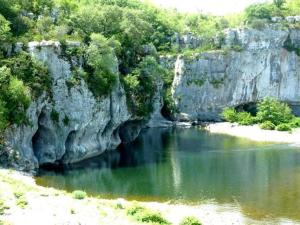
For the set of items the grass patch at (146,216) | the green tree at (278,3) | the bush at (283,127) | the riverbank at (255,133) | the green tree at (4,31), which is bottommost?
the riverbank at (255,133)

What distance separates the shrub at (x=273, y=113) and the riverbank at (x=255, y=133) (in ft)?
10.4

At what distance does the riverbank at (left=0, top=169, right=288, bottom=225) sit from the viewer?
1337 inches

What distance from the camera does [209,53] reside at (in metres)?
117

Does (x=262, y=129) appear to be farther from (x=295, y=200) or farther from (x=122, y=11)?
(x=295, y=200)

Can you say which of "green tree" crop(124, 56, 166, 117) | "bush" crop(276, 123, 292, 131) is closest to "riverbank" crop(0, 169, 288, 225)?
"green tree" crop(124, 56, 166, 117)

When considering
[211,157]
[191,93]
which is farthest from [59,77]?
[191,93]

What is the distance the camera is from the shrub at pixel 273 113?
4050 inches

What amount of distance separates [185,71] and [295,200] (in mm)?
70745

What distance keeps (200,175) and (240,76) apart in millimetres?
61238

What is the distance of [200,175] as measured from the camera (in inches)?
2363

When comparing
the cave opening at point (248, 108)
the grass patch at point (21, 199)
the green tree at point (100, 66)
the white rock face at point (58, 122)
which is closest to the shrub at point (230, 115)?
the cave opening at point (248, 108)

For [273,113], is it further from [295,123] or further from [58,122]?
[58,122]

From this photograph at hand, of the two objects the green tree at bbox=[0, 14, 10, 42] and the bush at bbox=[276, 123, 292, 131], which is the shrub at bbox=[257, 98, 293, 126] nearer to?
the bush at bbox=[276, 123, 292, 131]

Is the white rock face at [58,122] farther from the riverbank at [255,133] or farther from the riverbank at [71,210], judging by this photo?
the riverbank at [255,133]
